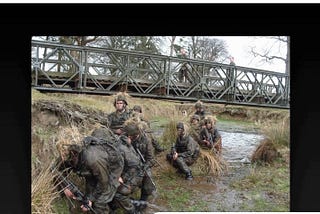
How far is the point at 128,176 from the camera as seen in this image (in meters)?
3.38

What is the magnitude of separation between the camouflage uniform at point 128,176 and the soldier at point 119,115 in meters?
0.08

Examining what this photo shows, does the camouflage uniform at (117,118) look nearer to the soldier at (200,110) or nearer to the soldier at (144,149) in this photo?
the soldier at (144,149)

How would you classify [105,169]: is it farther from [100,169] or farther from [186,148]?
[186,148]

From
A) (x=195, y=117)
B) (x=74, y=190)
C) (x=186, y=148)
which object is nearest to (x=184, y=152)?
(x=186, y=148)

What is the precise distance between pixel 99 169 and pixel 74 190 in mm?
248

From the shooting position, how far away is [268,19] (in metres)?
3.37

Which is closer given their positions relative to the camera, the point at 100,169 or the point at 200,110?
the point at 100,169

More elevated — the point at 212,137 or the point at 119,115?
the point at 119,115

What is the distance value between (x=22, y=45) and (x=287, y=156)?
86.9 inches

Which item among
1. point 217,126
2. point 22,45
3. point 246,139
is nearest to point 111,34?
point 22,45

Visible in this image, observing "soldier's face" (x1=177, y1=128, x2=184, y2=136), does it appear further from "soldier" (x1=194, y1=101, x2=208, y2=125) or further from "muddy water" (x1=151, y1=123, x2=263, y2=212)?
"muddy water" (x1=151, y1=123, x2=263, y2=212)

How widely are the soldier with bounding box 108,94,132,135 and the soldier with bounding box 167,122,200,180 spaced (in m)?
0.42

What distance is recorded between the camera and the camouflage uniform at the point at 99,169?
10.9ft

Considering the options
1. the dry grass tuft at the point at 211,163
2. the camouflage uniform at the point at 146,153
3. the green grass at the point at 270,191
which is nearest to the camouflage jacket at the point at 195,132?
the dry grass tuft at the point at 211,163
